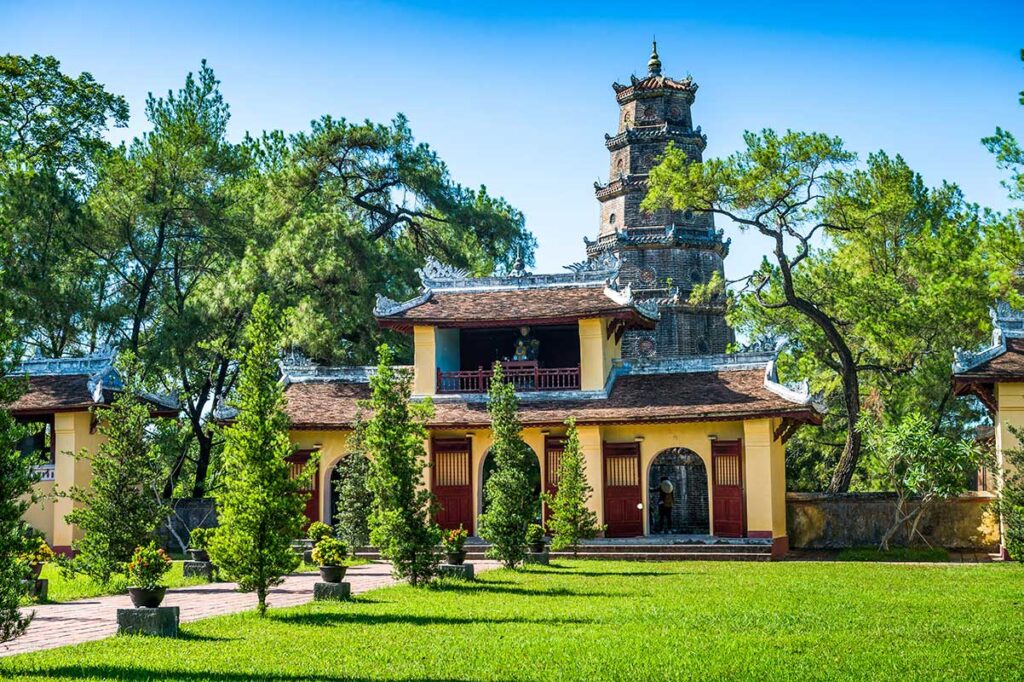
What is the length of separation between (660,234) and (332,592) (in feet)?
90.1

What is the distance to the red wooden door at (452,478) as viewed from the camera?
2812cm

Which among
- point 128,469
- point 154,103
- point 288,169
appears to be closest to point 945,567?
point 128,469

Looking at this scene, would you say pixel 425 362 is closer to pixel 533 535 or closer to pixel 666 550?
pixel 666 550

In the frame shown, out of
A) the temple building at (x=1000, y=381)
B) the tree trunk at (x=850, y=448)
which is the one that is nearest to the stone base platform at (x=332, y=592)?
the temple building at (x=1000, y=381)

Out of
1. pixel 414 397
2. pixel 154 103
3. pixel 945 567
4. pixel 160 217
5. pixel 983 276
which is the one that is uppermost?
pixel 154 103

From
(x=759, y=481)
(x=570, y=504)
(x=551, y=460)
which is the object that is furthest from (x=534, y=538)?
(x=759, y=481)

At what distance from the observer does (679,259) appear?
41781mm

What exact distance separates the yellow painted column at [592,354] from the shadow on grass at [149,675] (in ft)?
60.1

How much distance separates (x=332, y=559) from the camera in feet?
55.9

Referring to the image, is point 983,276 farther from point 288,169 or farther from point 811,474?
point 288,169

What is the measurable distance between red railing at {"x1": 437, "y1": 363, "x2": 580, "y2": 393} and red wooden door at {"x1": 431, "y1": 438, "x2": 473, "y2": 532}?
4.94 ft

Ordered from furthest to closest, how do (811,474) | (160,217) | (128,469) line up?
(811,474) → (160,217) → (128,469)

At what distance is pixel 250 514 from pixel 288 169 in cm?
2324

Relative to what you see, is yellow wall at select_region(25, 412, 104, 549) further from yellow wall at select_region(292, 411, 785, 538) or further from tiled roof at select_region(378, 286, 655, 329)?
tiled roof at select_region(378, 286, 655, 329)
